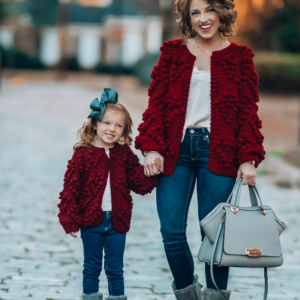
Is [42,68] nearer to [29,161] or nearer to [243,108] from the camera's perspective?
[29,161]

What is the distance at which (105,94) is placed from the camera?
3.76m

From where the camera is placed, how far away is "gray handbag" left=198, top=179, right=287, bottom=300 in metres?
3.32

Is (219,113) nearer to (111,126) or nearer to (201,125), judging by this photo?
(201,125)

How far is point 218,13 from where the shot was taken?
3574 mm

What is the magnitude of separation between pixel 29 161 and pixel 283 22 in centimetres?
2040

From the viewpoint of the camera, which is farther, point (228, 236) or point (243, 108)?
point (243, 108)

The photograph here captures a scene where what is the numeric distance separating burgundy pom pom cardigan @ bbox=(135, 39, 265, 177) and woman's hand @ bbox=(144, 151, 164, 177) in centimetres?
3

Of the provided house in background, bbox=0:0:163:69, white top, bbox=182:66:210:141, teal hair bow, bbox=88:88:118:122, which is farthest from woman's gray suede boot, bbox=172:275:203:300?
house in background, bbox=0:0:163:69

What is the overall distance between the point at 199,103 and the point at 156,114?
9.5 inches

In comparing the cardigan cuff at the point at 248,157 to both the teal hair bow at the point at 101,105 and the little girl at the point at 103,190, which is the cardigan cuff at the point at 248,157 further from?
the teal hair bow at the point at 101,105

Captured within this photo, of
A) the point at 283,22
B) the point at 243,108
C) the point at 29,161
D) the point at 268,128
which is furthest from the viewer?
the point at 283,22

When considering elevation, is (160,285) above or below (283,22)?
below

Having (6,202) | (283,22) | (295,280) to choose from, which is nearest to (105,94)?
(295,280)

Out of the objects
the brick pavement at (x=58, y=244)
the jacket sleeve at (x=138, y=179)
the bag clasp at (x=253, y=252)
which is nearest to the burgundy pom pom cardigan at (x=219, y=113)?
the jacket sleeve at (x=138, y=179)
